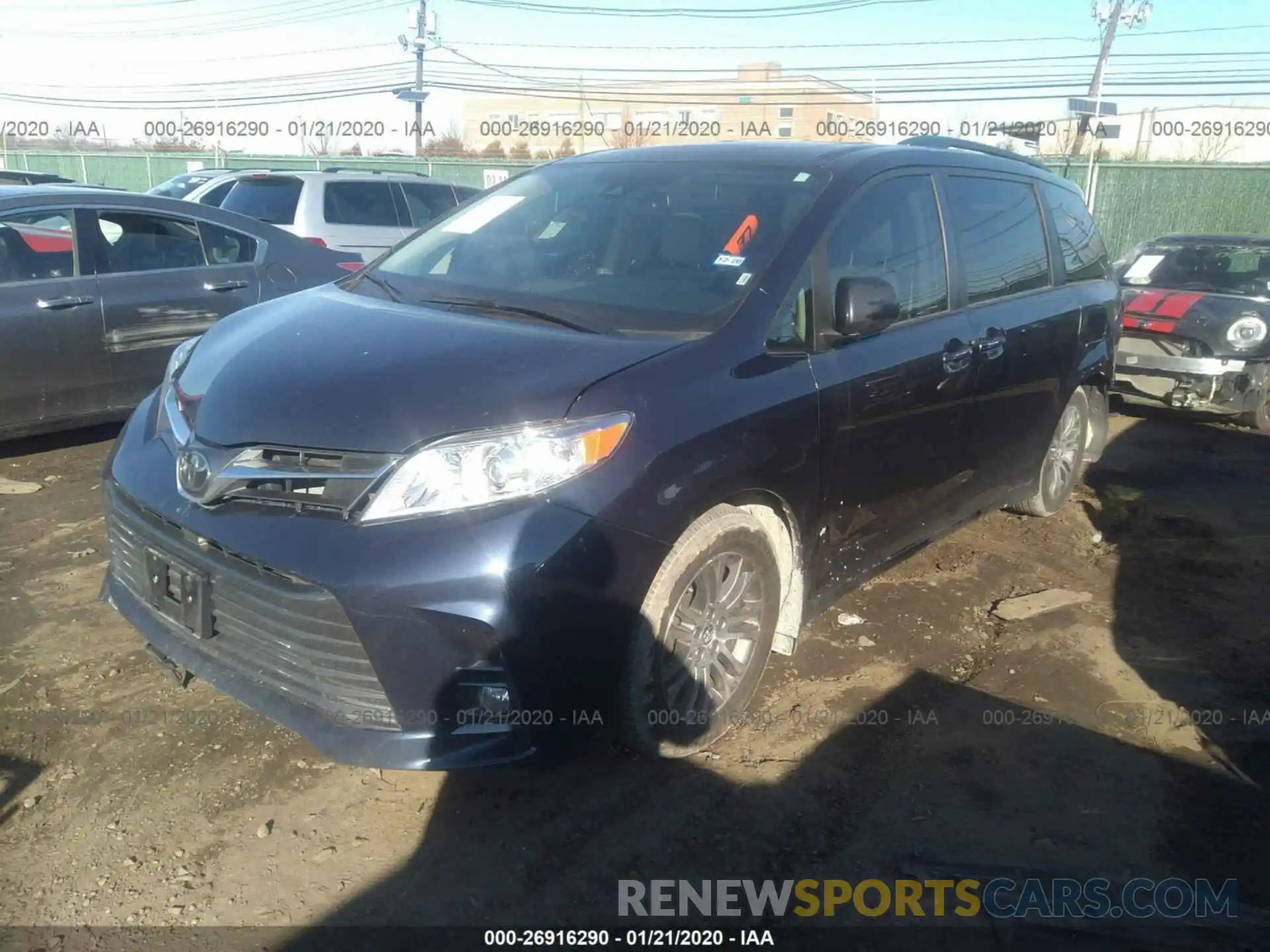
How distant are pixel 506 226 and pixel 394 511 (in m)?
1.72

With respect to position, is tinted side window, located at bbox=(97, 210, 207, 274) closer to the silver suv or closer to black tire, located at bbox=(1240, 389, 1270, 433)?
the silver suv

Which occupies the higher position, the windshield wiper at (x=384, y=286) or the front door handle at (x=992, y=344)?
the windshield wiper at (x=384, y=286)

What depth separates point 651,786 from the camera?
9.93 ft

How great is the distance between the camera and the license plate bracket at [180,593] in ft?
8.86

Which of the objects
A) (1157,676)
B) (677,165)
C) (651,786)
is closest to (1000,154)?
(677,165)

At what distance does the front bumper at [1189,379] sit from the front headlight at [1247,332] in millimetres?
135

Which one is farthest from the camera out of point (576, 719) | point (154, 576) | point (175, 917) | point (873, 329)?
point (873, 329)

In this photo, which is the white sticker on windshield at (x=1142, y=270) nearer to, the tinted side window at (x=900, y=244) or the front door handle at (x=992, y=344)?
the front door handle at (x=992, y=344)

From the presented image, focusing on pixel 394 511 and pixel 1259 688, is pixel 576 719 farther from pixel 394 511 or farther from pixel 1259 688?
pixel 1259 688

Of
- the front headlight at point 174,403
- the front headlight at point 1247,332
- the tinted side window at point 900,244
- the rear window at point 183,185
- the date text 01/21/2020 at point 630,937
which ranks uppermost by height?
the rear window at point 183,185

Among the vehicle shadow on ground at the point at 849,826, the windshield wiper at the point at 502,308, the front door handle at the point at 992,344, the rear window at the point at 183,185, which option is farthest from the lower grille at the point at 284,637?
the rear window at the point at 183,185

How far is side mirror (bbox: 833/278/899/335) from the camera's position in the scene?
10.5ft

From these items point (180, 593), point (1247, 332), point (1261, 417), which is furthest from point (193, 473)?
point (1261, 417)

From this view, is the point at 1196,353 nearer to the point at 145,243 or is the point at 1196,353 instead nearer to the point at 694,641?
the point at 694,641
